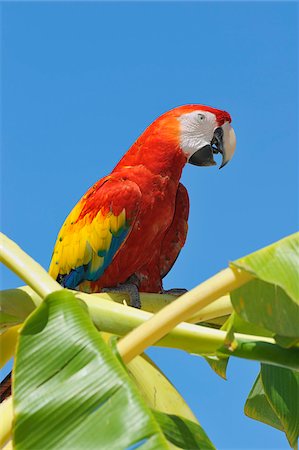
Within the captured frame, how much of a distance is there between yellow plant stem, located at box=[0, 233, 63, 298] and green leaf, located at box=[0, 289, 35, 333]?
67mm

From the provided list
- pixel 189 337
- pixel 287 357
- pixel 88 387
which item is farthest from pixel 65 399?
pixel 287 357

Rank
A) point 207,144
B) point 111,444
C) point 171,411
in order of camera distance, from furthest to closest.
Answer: point 207,144
point 171,411
point 111,444

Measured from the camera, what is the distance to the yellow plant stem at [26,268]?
0.94 meters

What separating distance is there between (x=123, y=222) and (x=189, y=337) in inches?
39.9

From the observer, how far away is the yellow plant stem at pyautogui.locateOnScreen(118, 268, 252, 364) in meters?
0.85

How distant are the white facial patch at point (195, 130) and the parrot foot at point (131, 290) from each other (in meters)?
0.52

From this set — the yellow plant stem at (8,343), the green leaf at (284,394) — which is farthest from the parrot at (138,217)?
the yellow plant stem at (8,343)

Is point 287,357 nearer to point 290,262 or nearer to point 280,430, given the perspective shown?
point 290,262

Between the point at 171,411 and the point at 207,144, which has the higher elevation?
the point at 207,144

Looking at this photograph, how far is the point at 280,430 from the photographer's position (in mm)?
1477

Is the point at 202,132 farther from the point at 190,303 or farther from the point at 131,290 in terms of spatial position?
the point at 190,303

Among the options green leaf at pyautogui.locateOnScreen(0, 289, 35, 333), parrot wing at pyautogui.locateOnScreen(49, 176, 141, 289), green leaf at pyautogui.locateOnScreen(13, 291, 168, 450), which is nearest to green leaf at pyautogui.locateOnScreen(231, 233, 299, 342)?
green leaf at pyautogui.locateOnScreen(13, 291, 168, 450)

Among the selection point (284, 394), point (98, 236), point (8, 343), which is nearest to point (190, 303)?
point (8, 343)

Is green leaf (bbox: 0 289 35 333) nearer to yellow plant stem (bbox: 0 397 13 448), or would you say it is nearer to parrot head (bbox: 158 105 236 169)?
yellow plant stem (bbox: 0 397 13 448)
